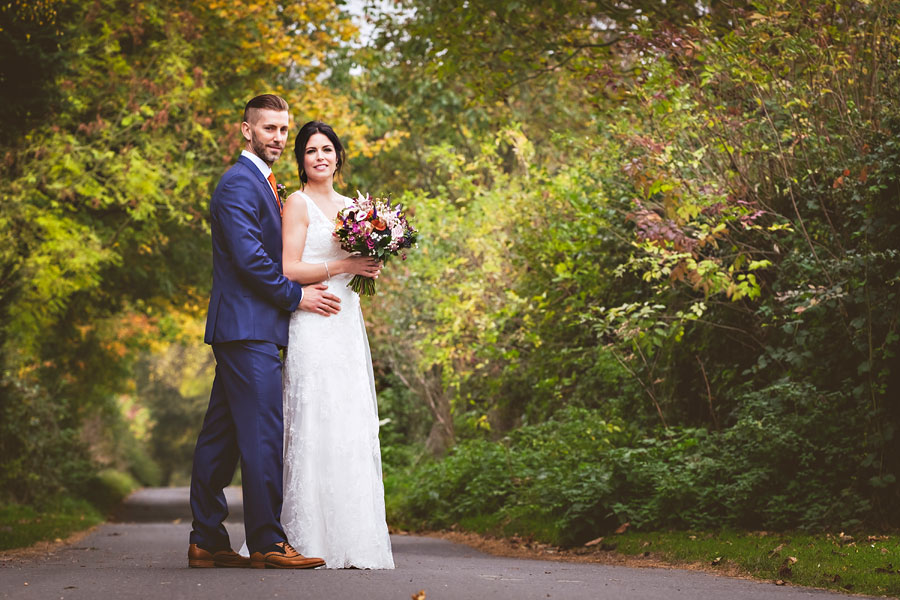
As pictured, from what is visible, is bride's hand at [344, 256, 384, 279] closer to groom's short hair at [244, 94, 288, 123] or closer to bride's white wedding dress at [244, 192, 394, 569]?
bride's white wedding dress at [244, 192, 394, 569]

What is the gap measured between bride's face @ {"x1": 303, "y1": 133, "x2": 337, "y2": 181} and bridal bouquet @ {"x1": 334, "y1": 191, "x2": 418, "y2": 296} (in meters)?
0.29

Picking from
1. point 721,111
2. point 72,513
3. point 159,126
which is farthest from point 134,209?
point 721,111

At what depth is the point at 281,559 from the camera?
644 centimetres

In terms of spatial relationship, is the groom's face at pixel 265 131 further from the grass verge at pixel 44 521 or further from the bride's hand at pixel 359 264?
the grass verge at pixel 44 521

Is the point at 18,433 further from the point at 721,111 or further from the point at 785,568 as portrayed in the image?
the point at 785,568

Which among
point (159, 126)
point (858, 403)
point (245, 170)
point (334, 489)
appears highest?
point (159, 126)

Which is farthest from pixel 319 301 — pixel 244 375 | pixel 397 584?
pixel 397 584

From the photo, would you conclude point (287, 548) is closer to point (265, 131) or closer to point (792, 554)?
point (265, 131)

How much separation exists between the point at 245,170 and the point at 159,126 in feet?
39.9

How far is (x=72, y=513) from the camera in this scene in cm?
2055

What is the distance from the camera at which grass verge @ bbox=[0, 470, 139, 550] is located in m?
12.4

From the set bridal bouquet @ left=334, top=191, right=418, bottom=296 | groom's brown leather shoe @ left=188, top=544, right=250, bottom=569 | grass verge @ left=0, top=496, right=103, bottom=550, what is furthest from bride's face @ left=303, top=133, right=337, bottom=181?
grass verge @ left=0, top=496, right=103, bottom=550

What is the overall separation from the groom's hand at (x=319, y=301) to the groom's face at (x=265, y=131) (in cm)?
87

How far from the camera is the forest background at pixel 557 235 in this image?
9633 millimetres
